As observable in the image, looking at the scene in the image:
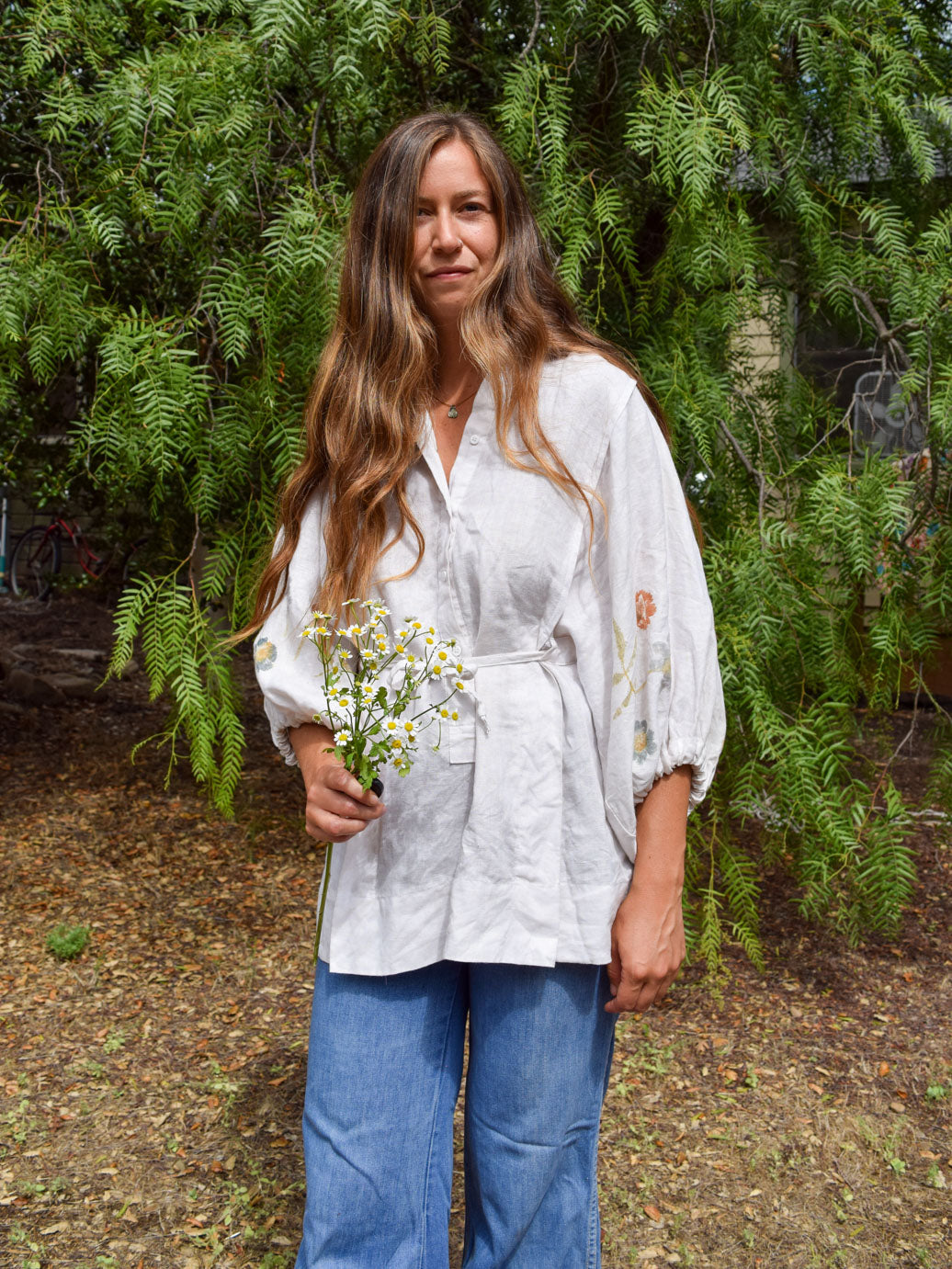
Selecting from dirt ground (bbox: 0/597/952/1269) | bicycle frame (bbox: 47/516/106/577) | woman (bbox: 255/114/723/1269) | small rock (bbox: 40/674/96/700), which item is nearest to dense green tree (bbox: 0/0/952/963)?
dirt ground (bbox: 0/597/952/1269)

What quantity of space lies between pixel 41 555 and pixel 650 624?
37.2 feet

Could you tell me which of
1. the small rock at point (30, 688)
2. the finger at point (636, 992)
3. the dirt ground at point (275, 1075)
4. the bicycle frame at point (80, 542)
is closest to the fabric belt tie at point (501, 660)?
the finger at point (636, 992)

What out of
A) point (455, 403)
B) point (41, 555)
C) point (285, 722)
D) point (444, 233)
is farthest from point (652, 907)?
point (41, 555)

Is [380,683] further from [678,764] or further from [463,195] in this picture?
[463,195]

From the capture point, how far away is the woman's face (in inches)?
64.3

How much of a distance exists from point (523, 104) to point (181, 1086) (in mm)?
2668

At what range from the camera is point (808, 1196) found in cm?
270

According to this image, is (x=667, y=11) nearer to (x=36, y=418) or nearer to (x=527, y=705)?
(x=527, y=705)

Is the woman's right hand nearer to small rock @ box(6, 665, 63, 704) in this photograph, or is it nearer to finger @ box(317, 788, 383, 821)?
finger @ box(317, 788, 383, 821)

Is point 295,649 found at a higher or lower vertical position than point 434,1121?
higher

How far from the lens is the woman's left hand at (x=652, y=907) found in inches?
59.1

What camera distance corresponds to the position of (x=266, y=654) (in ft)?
5.46

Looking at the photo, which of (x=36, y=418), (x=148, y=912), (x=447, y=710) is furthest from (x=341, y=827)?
(x=36, y=418)

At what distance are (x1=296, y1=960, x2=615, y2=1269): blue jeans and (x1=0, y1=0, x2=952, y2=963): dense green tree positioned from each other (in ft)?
4.76
